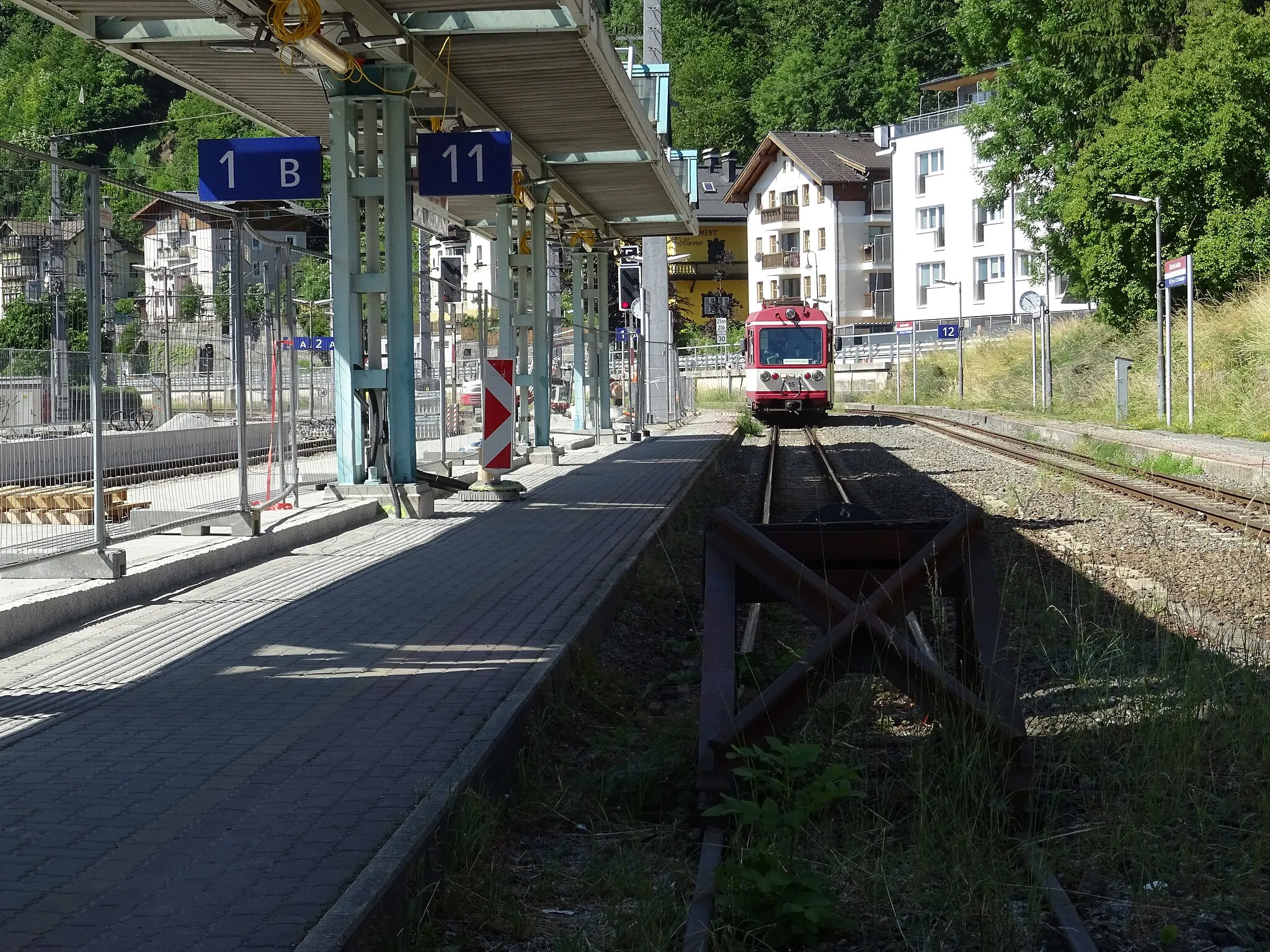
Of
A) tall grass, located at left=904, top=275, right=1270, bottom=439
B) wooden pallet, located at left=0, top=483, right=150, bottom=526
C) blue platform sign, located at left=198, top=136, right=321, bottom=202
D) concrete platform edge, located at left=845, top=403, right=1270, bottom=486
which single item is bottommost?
concrete platform edge, located at left=845, top=403, right=1270, bottom=486

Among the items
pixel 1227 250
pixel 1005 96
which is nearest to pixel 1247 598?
pixel 1227 250

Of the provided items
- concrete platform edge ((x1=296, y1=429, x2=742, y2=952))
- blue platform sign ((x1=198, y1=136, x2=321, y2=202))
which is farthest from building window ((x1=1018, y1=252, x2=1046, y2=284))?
concrete platform edge ((x1=296, y1=429, x2=742, y2=952))

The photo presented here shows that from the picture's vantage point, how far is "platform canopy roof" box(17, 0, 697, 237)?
14312 millimetres

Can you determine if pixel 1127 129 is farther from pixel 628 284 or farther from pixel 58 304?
pixel 58 304

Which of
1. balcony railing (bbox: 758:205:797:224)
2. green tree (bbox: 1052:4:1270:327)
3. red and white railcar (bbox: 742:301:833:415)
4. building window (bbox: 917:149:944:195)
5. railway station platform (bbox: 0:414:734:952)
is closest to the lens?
railway station platform (bbox: 0:414:734:952)

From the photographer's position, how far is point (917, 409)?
5081 centimetres

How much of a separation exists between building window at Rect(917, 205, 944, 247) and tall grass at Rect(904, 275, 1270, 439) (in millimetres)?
23865

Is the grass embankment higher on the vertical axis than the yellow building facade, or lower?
lower

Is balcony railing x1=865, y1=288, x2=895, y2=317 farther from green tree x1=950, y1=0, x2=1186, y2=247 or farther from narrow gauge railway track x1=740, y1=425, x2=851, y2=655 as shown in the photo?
narrow gauge railway track x1=740, y1=425, x2=851, y2=655

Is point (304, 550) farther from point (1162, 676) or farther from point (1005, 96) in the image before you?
point (1005, 96)

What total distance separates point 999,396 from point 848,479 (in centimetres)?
3032

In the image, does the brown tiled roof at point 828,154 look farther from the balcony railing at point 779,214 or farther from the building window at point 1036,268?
the building window at point 1036,268

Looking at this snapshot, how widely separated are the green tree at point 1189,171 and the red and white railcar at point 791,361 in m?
6.76

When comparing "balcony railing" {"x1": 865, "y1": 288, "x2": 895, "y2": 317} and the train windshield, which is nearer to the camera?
the train windshield
